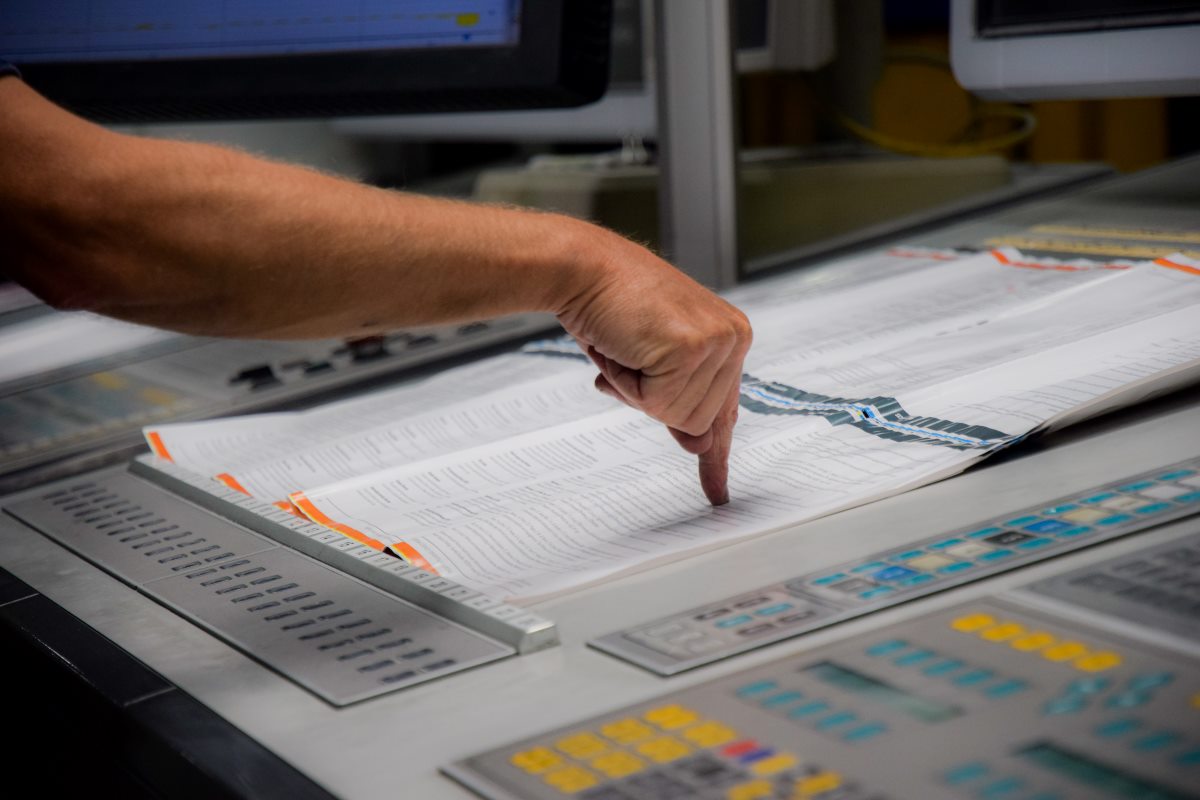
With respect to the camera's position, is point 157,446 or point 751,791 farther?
point 157,446

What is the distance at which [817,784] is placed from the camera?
42 centimetres

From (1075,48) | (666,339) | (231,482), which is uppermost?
(1075,48)

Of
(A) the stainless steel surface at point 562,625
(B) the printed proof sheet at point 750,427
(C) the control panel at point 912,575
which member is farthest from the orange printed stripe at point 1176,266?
(C) the control panel at point 912,575

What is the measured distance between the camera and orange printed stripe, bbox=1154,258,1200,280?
96 cm

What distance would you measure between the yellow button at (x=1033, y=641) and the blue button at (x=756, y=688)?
95 mm

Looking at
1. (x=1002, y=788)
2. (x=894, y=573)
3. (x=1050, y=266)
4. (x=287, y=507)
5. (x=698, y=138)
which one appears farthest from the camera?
(x=698, y=138)

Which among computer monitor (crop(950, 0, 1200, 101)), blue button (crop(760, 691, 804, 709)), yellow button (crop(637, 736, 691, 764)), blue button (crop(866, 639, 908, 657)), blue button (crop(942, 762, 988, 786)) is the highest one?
computer monitor (crop(950, 0, 1200, 101))

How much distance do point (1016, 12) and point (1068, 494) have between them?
2.10ft

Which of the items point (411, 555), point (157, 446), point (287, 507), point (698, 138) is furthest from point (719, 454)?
point (698, 138)

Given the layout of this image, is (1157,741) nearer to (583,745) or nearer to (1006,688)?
(1006,688)

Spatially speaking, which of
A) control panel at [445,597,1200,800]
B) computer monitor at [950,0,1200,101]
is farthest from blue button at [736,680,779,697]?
computer monitor at [950,0,1200,101]

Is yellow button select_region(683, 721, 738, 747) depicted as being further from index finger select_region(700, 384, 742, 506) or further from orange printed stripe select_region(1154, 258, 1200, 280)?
orange printed stripe select_region(1154, 258, 1200, 280)

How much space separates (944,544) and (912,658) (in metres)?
0.14

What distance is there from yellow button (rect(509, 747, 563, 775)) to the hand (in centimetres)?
27
